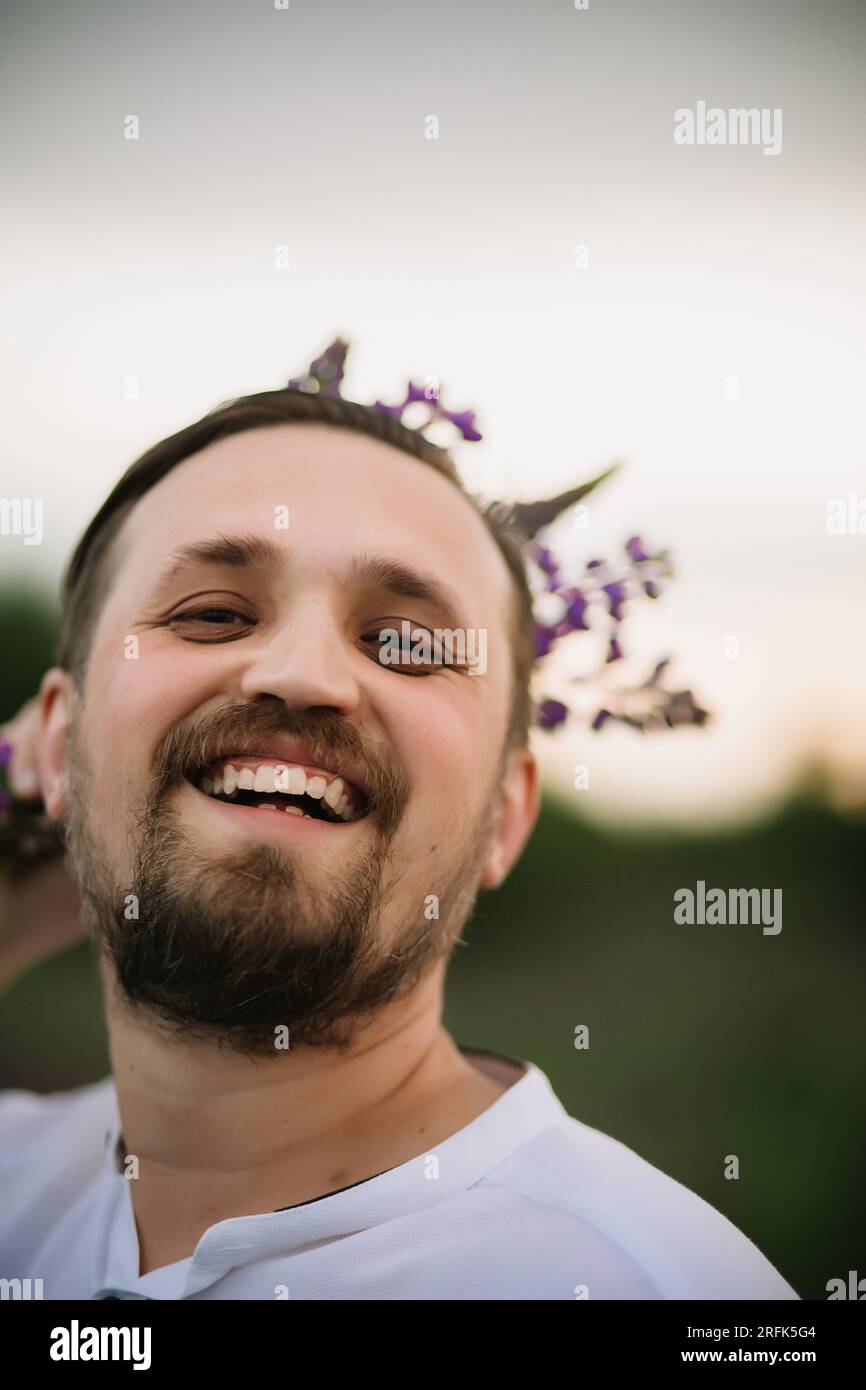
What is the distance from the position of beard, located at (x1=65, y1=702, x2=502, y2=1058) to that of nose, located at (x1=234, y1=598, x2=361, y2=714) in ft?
0.08

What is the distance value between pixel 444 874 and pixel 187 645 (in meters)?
0.44

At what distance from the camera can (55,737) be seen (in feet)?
5.11

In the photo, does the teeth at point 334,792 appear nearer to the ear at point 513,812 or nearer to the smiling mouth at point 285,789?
the smiling mouth at point 285,789

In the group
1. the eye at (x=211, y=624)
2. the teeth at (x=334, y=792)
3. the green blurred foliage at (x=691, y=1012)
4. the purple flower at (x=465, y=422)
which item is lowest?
the green blurred foliage at (x=691, y=1012)

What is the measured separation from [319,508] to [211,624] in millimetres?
204

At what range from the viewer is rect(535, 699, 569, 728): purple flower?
178 cm

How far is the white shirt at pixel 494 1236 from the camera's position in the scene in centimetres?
123

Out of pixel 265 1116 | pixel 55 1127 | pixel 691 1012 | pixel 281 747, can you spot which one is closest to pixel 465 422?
pixel 281 747

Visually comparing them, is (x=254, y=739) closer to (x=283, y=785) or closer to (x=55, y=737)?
(x=283, y=785)

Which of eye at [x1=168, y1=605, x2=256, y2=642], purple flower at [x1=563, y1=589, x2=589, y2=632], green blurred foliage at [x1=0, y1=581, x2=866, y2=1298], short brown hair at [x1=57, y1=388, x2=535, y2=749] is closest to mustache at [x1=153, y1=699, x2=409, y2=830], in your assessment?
eye at [x1=168, y1=605, x2=256, y2=642]

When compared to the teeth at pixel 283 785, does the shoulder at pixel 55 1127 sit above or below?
below

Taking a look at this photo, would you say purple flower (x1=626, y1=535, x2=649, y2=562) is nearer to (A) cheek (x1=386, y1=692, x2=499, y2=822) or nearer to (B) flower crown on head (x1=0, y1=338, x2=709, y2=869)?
(B) flower crown on head (x1=0, y1=338, x2=709, y2=869)

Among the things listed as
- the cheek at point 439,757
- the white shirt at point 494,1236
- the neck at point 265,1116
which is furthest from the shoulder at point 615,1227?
the cheek at point 439,757
